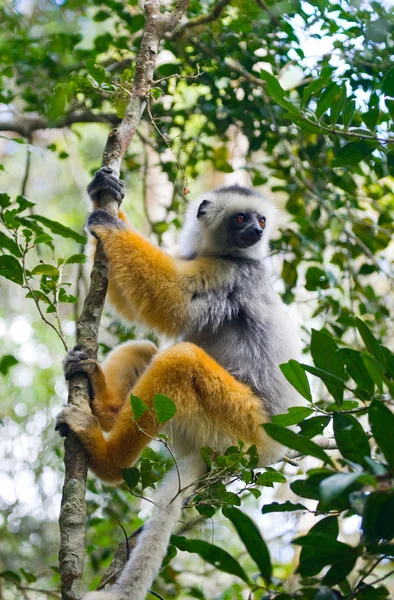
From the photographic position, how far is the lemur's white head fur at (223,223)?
18.6 feet

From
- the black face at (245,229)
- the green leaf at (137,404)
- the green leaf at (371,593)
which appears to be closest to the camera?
the green leaf at (371,593)

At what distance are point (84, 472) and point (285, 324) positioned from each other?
8.16 ft

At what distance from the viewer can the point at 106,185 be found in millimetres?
4207

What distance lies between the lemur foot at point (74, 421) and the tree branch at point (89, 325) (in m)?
0.05

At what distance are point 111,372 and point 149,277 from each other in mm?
859

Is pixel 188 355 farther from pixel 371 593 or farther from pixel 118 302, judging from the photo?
pixel 371 593

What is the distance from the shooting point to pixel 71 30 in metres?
6.64

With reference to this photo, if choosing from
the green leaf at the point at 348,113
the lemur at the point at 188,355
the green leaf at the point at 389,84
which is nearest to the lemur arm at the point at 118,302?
the lemur at the point at 188,355

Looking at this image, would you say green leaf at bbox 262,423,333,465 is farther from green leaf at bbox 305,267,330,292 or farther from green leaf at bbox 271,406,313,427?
green leaf at bbox 305,267,330,292

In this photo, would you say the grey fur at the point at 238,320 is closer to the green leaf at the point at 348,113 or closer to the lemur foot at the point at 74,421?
the lemur foot at the point at 74,421

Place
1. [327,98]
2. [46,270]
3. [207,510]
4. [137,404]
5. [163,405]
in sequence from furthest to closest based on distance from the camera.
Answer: [46,270]
[327,98]
[207,510]
[137,404]
[163,405]

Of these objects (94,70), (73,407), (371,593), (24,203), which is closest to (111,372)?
(73,407)

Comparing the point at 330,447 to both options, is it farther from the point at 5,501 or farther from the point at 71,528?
the point at 5,501

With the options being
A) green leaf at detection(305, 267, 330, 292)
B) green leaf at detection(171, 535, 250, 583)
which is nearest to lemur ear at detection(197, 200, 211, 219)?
green leaf at detection(305, 267, 330, 292)
